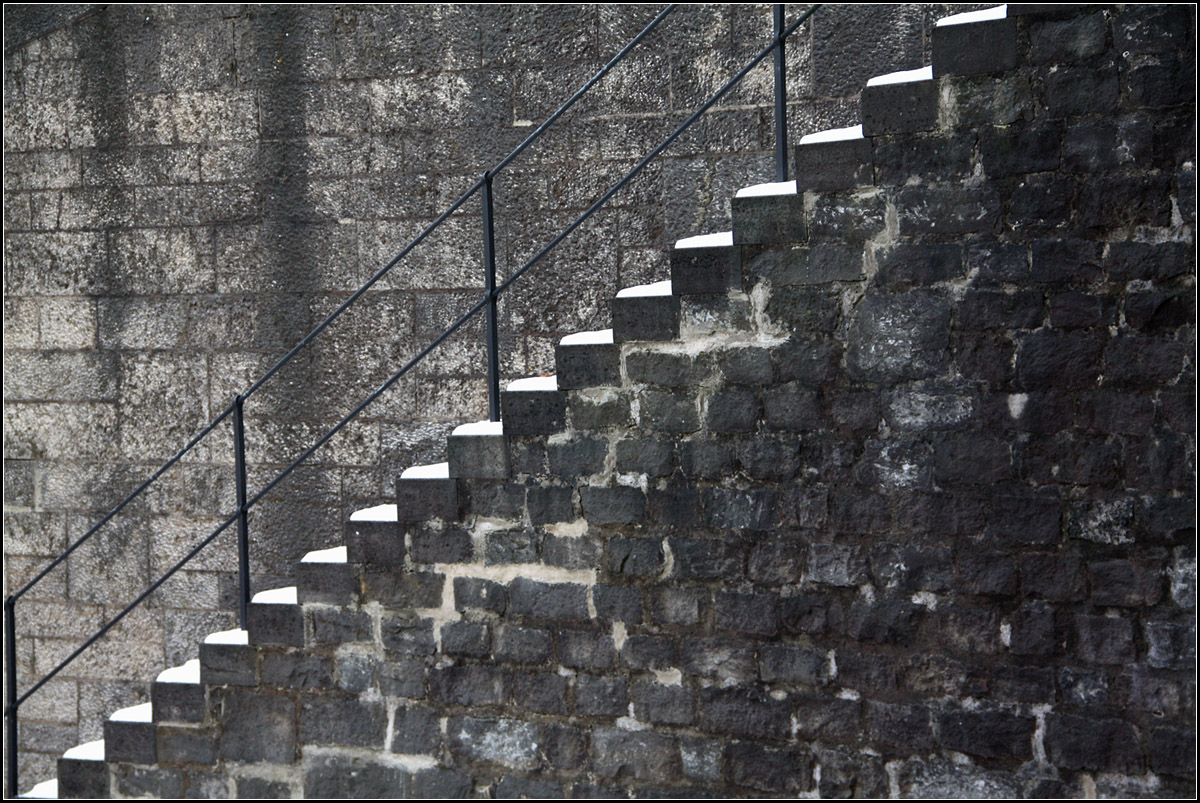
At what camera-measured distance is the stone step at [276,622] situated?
12.8ft

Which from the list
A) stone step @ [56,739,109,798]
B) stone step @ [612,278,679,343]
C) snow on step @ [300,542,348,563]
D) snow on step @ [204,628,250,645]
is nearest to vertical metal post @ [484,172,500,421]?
stone step @ [612,278,679,343]

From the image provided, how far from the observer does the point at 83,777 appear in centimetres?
A: 414

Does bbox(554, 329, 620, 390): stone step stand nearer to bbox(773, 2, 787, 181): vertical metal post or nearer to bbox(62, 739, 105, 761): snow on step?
bbox(773, 2, 787, 181): vertical metal post

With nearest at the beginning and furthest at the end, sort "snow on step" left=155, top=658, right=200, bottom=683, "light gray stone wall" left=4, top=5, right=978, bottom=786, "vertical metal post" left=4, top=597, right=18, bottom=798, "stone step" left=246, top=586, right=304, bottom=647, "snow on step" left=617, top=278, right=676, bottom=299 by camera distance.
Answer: "snow on step" left=617, top=278, right=676, bottom=299 < "stone step" left=246, top=586, right=304, bottom=647 < "snow on step" left=155, top=658, right=200, bottom=683 < "vertical metal post" left=4, top=597, right=18, bottom=798 < "light gray stone wall" left=4, top=5, right=978, bottom=786

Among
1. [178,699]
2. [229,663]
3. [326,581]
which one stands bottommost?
[178,699]

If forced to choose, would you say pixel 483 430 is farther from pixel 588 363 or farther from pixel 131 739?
pixel 131 739

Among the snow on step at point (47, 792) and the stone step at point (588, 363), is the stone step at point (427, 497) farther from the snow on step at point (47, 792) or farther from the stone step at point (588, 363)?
the snow on step at point (47, 792)

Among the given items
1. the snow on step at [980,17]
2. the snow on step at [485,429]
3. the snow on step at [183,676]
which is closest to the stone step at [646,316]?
the snow on step at [485,429]

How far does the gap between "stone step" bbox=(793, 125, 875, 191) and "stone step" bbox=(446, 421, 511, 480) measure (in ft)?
4.32

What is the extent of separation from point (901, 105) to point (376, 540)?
7.52ft

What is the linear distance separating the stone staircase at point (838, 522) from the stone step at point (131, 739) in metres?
0.46

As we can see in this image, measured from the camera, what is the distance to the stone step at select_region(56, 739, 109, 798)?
4.12 meters

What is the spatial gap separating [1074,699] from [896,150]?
178cm

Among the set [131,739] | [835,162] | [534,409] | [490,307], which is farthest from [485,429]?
[131,739]
